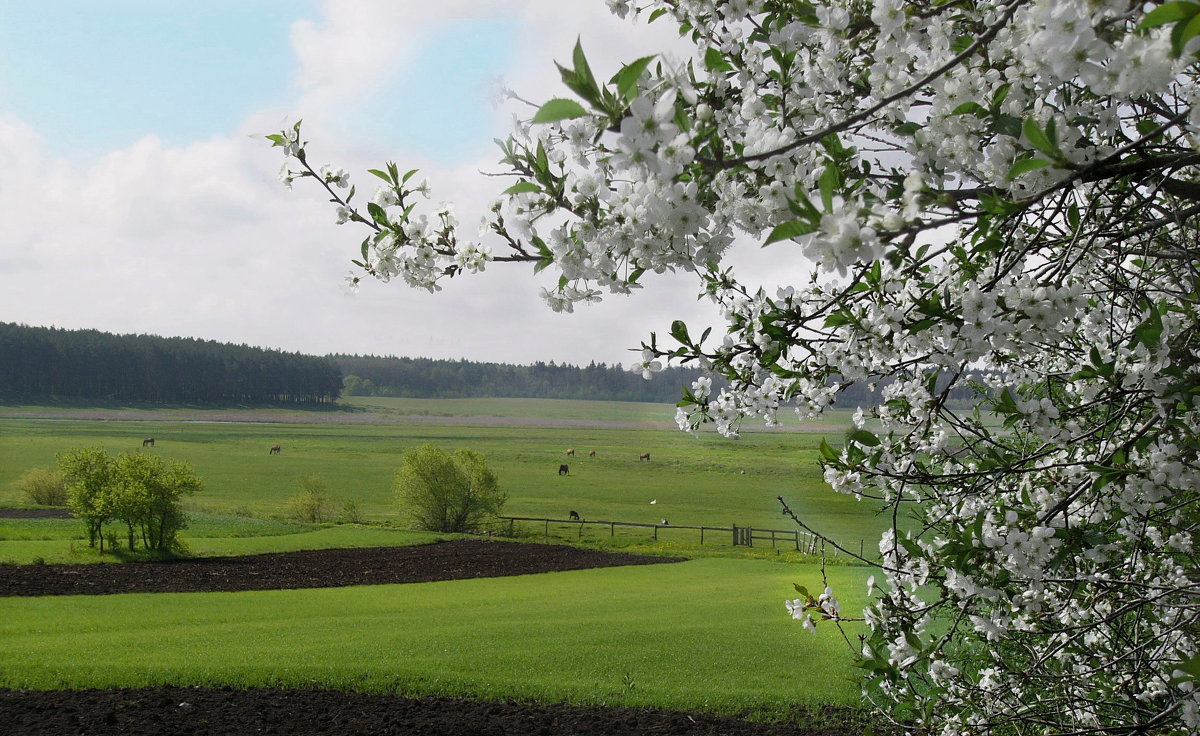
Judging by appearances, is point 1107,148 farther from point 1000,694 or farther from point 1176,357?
point 1000,694

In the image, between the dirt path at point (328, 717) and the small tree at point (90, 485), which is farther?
the small tree at point (90, 485)

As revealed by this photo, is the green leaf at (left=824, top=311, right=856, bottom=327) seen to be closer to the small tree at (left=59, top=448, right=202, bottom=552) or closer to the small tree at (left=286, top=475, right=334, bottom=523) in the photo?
the small tree at (left=59, top=448, right=202, bottom=552)

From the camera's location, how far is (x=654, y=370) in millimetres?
2193

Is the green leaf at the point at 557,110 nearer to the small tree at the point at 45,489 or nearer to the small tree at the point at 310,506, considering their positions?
the small tree at the point at 310,506

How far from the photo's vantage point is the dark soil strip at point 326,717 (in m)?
5.44

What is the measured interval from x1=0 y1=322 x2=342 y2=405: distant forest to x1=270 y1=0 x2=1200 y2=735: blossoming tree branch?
47.0m

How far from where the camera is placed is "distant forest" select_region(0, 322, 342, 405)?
40188mm

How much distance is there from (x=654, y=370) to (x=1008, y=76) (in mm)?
1093

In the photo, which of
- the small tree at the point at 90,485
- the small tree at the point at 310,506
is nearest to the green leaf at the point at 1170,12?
the small tree at the point at 90,485

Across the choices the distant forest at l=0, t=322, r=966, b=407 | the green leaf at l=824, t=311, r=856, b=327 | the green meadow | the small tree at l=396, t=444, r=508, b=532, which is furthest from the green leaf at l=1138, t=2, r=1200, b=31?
the distant forest at l=0, t=322, r=966, b=407

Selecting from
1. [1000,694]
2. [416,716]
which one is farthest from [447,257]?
[416,716]

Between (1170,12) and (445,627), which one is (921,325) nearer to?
(1170,12)

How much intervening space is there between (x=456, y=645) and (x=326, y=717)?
8.25ft

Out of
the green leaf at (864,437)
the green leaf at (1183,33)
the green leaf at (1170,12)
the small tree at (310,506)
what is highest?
the green leaf at (1170,12)
